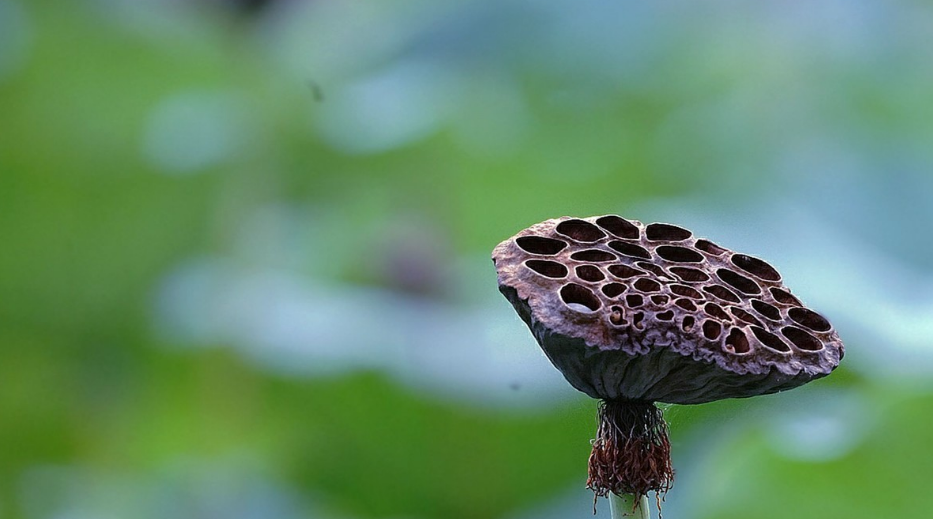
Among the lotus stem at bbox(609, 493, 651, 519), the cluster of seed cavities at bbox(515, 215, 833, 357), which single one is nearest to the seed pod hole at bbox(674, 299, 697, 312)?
the cluster of seed cavities at bbox(515, 215, 833, 357)

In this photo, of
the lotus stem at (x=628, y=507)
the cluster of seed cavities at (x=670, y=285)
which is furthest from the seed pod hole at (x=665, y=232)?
the lotus stem at (x=628, y=507)

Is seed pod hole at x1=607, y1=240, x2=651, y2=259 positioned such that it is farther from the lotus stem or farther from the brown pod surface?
the lotus stem

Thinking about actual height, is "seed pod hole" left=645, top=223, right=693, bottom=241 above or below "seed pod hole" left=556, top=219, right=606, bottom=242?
above

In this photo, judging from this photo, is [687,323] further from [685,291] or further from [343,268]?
[343,268]

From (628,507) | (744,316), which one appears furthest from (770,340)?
(628,507)

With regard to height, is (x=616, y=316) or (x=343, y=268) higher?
(x=343, y=268)

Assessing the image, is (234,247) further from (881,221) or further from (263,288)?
(881,221)

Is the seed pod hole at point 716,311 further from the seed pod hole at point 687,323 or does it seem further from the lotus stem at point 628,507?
the lotus stem at point 628,507
